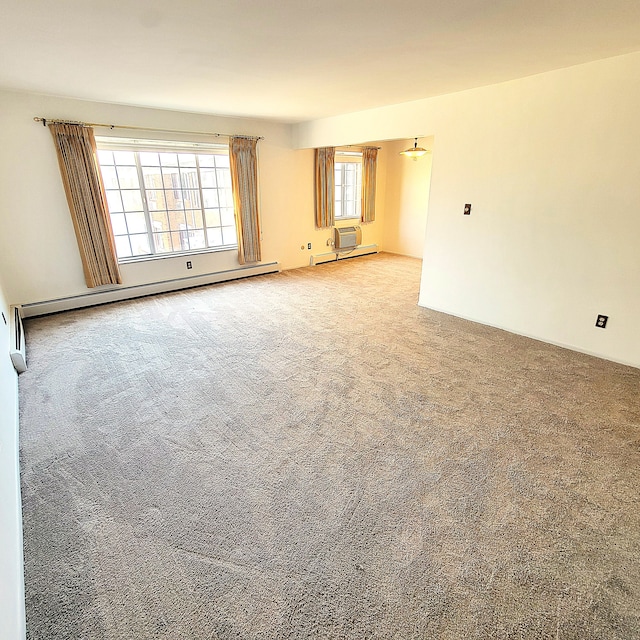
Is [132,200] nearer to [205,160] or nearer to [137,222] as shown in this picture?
[137,222]

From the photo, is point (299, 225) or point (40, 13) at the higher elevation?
point (40, 13)

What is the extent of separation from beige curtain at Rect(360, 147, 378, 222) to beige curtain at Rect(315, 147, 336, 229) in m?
0.80

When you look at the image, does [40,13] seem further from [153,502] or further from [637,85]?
[637,85]

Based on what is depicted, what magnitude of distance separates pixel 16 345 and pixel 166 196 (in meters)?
2.74

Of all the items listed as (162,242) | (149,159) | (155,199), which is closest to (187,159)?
(149,159)

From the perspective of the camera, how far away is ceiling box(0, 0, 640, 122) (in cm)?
188

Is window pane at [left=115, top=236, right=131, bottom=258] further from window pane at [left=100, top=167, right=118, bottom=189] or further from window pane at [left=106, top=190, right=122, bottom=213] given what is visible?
window pane at [left=100, top=167, right=118, bottom=189]

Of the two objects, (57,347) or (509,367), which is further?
(57,347)

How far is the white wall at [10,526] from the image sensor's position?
47.1 inches

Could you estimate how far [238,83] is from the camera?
3.33 meters

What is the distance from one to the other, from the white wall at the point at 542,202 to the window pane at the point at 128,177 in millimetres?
3288

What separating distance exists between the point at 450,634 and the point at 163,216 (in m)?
5.32

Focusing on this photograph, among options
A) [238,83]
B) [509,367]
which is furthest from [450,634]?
[238,83]

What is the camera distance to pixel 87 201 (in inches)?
169
